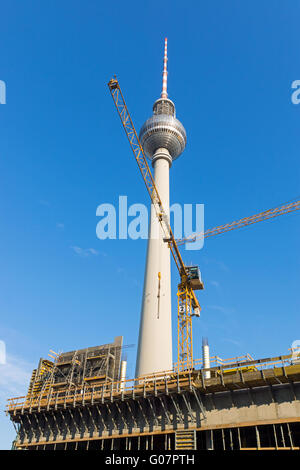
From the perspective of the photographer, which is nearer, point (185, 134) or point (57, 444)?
point (57, 444)

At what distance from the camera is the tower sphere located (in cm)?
8481

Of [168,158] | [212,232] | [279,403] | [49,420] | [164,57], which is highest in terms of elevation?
[164,57]

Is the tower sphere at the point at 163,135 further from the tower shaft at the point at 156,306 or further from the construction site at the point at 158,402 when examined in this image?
the construction site at the point at 158,402

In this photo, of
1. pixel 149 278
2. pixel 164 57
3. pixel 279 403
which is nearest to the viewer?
pixel 279 403

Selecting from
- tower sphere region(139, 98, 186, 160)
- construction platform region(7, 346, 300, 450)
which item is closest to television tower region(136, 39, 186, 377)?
tower sphere region(139, 98, 186, 160)

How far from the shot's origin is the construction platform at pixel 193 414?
1097 inches

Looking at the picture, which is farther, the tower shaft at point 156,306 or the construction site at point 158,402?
the tower shaft at point 156,306

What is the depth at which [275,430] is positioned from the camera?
2728 centimetres

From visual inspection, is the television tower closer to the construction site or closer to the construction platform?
the construction site

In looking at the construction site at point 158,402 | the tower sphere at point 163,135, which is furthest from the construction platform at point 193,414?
the tower sphere at point 163,135

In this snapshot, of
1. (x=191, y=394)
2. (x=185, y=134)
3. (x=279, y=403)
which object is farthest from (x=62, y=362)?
(x=185, y=134)
